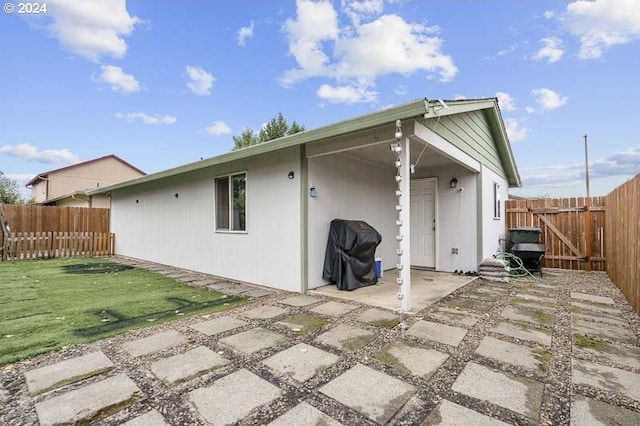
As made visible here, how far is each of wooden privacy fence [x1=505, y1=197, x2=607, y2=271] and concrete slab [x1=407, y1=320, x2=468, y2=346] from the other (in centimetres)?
635

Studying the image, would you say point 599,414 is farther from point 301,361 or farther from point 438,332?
point 301,361

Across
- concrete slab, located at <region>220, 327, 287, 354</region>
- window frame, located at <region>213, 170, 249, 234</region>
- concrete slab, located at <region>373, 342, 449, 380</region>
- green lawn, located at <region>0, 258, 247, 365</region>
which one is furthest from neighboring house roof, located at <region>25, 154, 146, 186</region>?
concrete slab, located at <region>373, 342, 449, 380</region>

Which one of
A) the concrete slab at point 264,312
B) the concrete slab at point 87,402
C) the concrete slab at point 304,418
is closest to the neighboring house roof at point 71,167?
the concrete slab at point 264,312

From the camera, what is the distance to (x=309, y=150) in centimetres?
498

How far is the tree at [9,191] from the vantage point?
27064 millimetres

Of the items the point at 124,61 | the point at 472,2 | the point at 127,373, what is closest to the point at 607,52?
the point at 472,2

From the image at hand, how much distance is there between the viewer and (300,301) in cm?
455

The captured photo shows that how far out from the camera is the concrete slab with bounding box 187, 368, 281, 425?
183 cm

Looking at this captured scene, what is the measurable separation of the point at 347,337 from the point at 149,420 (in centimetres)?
Result: 182

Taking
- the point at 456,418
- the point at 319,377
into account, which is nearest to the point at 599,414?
the point at 456,418

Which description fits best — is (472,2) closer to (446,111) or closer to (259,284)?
(446,111)

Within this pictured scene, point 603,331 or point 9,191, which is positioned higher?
point 9,191

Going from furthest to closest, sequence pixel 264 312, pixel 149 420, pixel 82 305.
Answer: pixel 82 305 → pixel 264 312 → pixel 149 420

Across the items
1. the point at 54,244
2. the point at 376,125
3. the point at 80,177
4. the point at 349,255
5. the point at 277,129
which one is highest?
the point at 277,129
